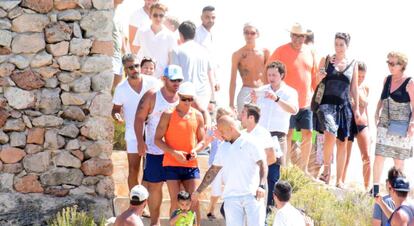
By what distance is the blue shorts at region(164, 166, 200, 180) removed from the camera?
12961 millimetres

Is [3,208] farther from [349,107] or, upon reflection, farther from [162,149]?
[349,107]

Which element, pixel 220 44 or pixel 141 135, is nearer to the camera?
pixel 141 135

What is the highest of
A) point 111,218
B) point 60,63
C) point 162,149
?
point 60,63

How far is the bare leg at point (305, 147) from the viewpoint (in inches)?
598

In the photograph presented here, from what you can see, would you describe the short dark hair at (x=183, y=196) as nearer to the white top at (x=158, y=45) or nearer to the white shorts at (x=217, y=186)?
the white shorts at (x=217, y=186)

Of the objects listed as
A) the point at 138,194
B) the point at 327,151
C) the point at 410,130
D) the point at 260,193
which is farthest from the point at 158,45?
the point at 138,194

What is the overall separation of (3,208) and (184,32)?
10.3 feet

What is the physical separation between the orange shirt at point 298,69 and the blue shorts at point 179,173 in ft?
8.78

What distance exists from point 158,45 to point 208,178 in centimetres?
333

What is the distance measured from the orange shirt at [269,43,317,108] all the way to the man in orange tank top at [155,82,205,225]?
2599 mm

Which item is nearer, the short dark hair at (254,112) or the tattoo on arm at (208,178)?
the tattoo on arm at (208,178)

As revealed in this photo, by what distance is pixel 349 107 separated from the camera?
14.9 m

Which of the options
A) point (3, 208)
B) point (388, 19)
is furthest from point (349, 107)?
point (388, 19)

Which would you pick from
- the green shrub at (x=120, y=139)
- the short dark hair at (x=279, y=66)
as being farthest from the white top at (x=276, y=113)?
the green shrub at (x=120, y=139)
